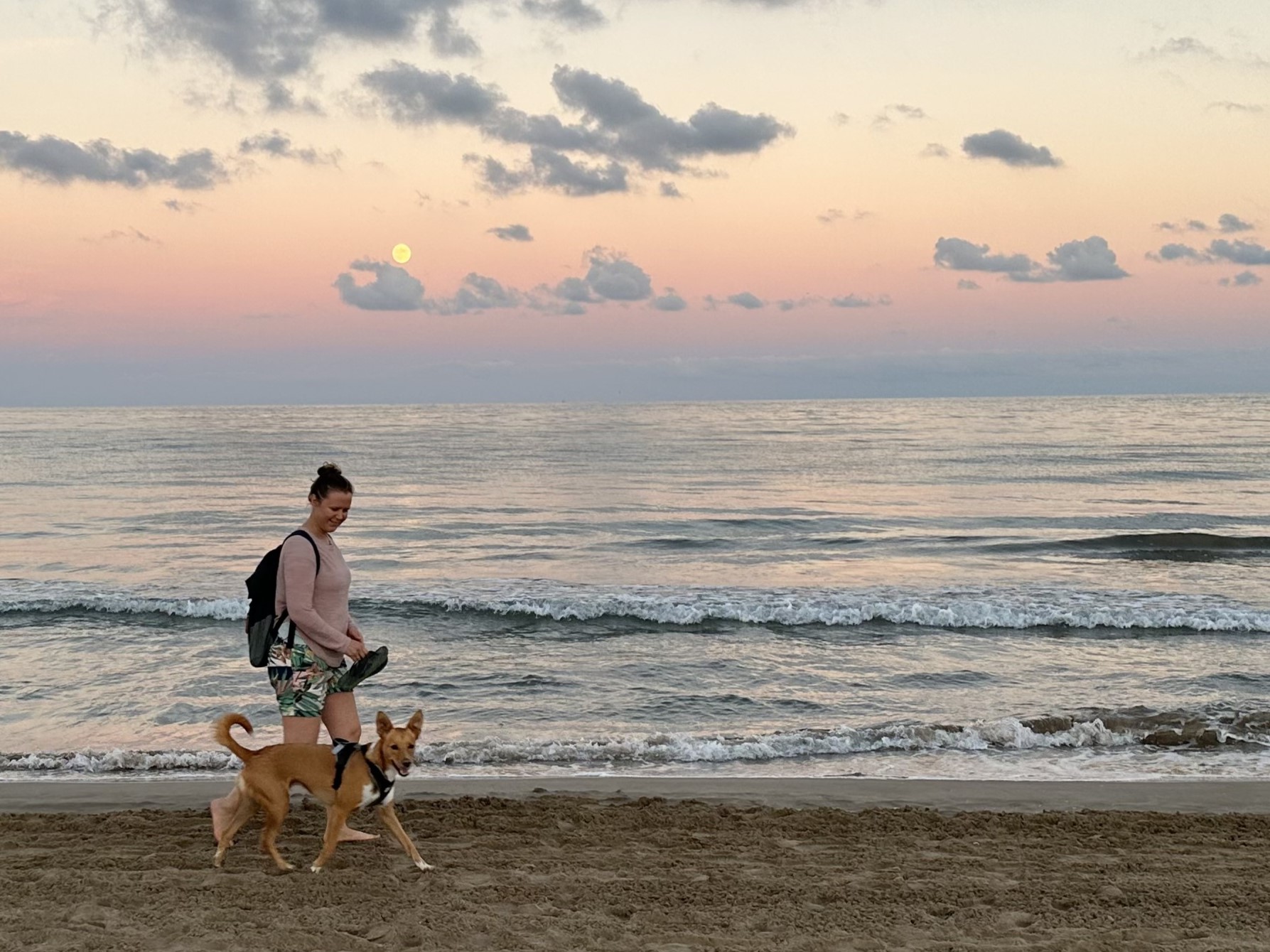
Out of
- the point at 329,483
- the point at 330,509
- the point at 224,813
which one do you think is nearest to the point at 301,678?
the point at 224,813

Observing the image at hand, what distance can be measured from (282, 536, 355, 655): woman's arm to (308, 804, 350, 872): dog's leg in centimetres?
82

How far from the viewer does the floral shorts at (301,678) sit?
5.52 m

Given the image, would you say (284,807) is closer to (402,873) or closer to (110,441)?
(402,873)

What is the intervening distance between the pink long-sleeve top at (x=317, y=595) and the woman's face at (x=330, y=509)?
107mm

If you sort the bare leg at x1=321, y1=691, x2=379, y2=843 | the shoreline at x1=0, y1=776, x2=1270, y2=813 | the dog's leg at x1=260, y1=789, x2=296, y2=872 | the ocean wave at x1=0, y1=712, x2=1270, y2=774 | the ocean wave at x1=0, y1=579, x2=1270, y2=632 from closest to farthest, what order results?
the dog's leg at x1=260, y1=789, x2=296, y2=872 → the bare leg at x1=321, y1=691, x2=379, y2=843 → the shoreline at x1=0, y1=776, x2=1270, y2=813 → the ocean wave at x1=0, y1=712, x2=1270, y2=774 → the ocean wave at x1=0, y1=579, x2=1270, y2=632

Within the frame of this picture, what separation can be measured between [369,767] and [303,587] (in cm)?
95

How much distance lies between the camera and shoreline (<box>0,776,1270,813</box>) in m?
7.08

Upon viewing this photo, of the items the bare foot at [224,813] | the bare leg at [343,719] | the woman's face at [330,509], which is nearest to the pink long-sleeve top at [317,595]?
the woman's face at [330,509]

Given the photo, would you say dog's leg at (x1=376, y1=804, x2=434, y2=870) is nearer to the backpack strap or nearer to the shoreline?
the backpack strap

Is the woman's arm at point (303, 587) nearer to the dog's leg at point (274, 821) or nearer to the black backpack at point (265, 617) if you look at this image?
the black backpack at point (265, 617)

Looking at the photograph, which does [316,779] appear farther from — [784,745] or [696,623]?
[696,623]

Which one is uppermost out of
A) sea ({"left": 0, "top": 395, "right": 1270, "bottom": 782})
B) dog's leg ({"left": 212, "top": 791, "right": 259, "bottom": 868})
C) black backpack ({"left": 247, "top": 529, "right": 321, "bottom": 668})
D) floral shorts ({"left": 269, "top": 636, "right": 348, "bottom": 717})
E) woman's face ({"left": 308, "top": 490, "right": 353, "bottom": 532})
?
woman's face ({"left": 308, "top": 490, "right": 353, "bottom": 532})

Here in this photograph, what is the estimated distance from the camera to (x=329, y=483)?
213 inches

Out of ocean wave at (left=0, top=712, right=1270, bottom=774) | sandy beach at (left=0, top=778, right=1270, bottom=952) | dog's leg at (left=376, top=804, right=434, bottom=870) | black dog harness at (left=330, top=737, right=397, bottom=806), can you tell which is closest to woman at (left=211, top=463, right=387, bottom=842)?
black dog harness at (left=330, top=737, right=397, bottom=806)
